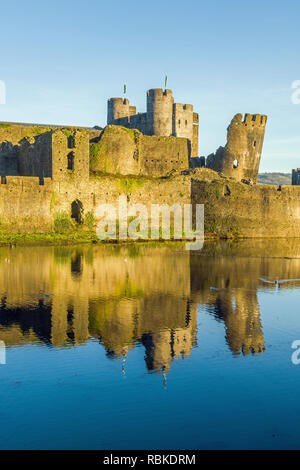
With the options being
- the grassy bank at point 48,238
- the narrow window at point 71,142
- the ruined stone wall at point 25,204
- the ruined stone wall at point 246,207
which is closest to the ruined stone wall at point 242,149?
the ruined stone wall at point 246,207

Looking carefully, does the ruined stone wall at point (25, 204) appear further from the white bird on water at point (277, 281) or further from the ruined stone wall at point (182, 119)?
the ruined stone wall at point (182, 119)

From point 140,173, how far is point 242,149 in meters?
9.88

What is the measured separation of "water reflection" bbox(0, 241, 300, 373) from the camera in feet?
40.7

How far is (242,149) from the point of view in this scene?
156 feet

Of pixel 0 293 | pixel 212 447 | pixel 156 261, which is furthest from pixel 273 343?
pixel 156 261

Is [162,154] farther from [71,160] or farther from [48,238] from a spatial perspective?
[48,238]

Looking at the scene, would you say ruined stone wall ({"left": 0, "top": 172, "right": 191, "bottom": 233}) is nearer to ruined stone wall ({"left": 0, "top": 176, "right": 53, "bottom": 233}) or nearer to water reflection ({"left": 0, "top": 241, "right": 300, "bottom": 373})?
ruined stone wall ({"left": 0, "top": 176, "right": 53, "bottom": 233})

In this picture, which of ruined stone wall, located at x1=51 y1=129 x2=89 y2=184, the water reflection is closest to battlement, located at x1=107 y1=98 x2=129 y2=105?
ruined stone wall, located at x1=51 y1=129 x2=89 y2=184

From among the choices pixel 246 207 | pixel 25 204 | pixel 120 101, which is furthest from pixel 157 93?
pixel 25 204

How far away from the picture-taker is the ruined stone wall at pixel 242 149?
155ft

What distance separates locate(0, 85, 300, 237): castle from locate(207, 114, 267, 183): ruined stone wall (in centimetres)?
9

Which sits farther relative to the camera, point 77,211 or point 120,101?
point 120,101

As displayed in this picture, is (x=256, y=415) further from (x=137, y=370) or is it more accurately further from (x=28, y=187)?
(x=28, y=187)

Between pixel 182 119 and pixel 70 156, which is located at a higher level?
pixel 182 119
